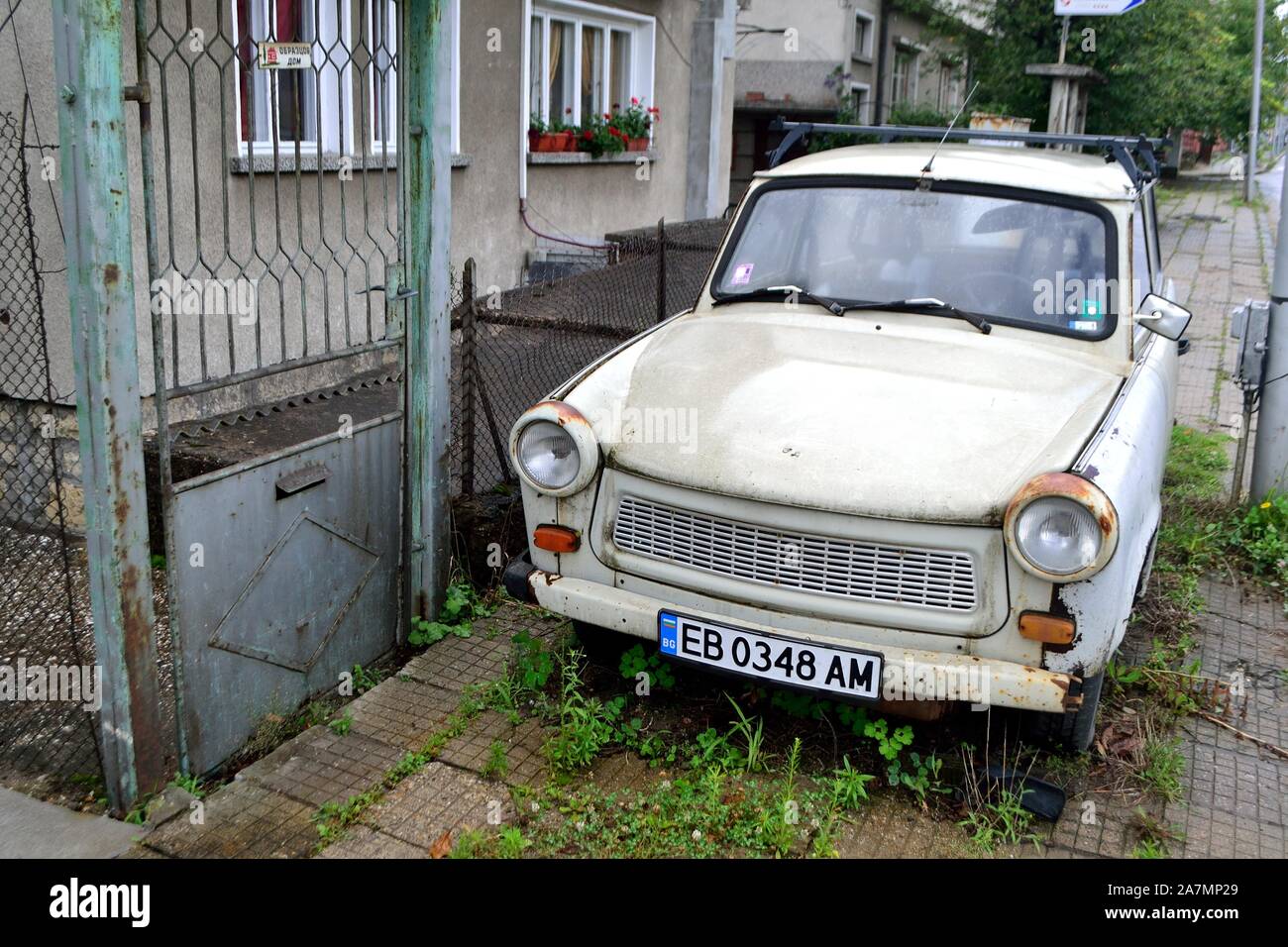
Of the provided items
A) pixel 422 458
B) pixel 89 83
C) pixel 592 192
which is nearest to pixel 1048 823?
pixel 422 458

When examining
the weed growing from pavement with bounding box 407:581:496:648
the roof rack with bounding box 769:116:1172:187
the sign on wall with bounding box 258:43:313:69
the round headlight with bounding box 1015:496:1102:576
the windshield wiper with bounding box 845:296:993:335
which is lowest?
the weed growing from pavement with bounding box 407:581:496:648

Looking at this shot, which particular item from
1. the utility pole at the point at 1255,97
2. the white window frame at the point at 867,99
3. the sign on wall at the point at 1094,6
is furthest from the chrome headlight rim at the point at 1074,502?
the utility pole at the point at 1255,97

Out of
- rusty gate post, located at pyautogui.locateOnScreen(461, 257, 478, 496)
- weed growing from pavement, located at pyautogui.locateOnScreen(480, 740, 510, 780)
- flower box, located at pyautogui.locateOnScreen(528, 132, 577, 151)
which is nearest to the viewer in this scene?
weed growing from pavement, located at pyautogui.locateOnScreen(480, 740, 510, 780)

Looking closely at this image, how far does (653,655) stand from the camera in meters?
4.18

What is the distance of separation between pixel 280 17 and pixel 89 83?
4.04 meters

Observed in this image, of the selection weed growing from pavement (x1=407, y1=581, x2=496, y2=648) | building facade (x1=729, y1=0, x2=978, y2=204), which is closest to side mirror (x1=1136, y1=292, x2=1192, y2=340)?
weed growing from pavement (x1=407, y1=581, x2=496, y2=648)

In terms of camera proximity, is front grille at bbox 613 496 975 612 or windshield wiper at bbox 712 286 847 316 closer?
front grille at bbox 613 496 975 612

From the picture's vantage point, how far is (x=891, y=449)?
11.4 feet

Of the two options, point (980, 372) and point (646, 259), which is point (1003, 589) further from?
point (646, 259)

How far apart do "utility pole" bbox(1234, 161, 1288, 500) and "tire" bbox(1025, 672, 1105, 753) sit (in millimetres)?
2785

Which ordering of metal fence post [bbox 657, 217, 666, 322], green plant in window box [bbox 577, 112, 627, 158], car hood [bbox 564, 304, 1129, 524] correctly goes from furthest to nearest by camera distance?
green plant in window box [bbox 577, 112, 627, 158] → metal fence post [bbox 657, 217, 666, 322] → car hood [bbox 564, 304, 1129, 524]

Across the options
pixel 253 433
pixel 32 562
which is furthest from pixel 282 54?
pixel 32 562

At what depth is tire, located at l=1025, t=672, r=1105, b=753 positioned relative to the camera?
362 centimetres

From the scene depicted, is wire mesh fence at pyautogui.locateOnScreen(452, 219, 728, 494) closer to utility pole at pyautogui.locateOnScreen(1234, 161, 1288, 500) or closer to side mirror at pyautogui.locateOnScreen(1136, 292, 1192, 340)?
side mirror at pyautogui.locateOnScreen(1136, 292, 1192, 340)
